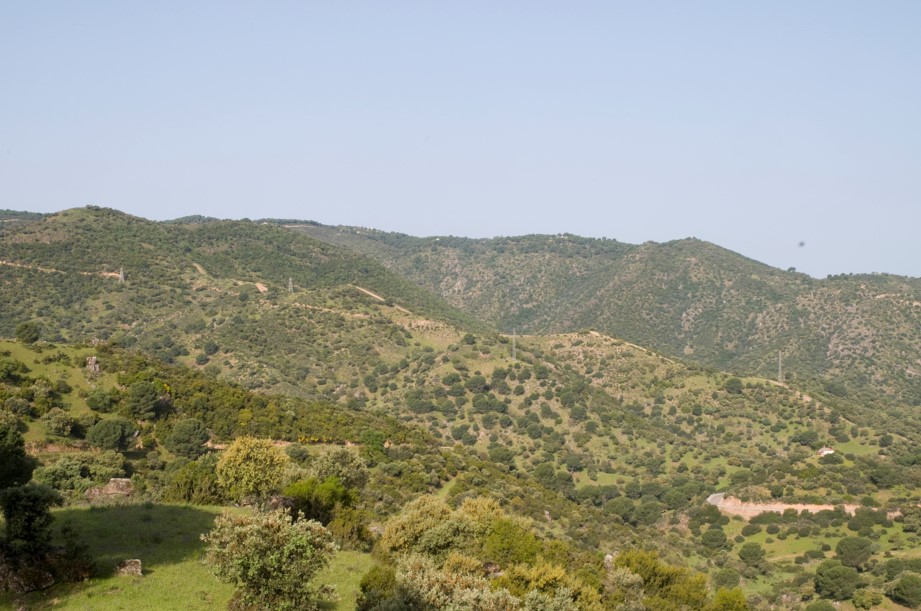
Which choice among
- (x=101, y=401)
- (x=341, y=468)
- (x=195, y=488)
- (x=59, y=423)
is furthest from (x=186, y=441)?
(x=195, y=488)

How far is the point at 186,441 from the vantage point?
42.8 meters

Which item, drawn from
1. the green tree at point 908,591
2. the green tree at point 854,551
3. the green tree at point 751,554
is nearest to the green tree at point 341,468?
the green tree at point 908,591

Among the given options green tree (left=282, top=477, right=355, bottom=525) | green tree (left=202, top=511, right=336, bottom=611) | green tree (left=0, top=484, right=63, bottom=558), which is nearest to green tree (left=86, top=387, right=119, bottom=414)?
green tree (left=282, top=477, right=355, bottom=525)

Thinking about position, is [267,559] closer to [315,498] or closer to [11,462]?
[11,462]

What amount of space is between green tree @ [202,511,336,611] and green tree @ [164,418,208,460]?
2715 cm

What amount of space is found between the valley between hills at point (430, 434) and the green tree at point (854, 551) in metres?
0.16

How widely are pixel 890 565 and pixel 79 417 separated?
5005cm

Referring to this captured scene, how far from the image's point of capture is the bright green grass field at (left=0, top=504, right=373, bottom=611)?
1695 cm

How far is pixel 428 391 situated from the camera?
8619 cm

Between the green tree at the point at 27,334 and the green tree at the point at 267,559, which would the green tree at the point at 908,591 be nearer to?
the green tree at the point at 267,559

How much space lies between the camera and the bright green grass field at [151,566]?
1695cm

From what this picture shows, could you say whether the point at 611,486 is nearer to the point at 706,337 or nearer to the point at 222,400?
the point at 222,400

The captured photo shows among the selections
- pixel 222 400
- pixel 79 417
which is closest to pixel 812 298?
pixel 222 400

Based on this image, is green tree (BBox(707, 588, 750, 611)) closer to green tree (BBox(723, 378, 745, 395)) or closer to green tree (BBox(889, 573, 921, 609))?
green tree (BBox(889, 573, 921, 609))
